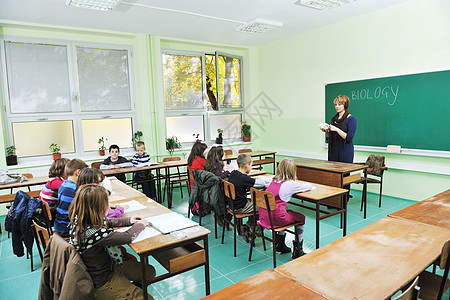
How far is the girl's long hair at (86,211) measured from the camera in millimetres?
1695

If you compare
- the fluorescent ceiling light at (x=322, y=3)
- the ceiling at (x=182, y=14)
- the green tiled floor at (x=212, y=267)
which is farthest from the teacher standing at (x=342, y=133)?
the ceiling at (x=182, y=14)

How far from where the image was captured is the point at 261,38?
6.71 metres

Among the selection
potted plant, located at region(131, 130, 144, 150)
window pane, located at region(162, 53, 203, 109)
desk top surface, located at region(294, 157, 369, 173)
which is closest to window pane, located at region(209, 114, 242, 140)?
window pane, located at region(162, 53, 203, 109)

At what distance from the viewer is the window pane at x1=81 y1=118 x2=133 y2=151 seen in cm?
594

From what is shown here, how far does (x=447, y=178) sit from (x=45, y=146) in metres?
6.75

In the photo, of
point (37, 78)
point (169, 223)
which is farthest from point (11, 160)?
point (169, 223)

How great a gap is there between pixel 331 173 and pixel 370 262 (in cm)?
257

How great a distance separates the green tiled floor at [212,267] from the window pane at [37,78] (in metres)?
2.34

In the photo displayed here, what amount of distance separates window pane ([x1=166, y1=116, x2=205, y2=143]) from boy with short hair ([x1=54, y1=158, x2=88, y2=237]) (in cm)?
426

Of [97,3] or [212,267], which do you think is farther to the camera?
[97,3]

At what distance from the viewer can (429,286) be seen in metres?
1.85

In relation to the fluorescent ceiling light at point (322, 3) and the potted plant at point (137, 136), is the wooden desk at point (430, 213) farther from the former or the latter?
the potted plant at point (137, 136)

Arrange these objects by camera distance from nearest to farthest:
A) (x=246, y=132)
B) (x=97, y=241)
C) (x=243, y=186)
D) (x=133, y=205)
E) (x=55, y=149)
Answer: (x=97, y=241) < (x=133, y=205) < (x=243, y=186) < (x=55, y=149) < (x=246, y=132)

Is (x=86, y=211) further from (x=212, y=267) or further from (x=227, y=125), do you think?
(x=227, y=125)
